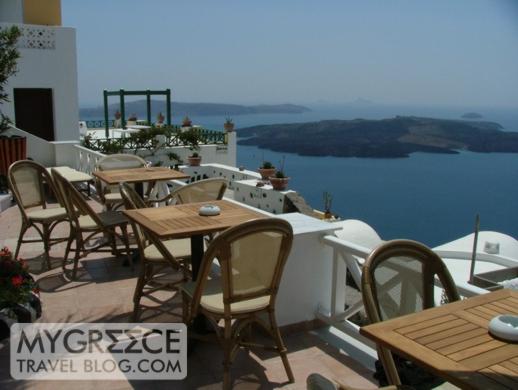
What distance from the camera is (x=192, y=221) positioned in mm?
3291

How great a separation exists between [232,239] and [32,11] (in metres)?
13.2

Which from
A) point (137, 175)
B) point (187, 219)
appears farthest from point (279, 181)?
point (187, 219)

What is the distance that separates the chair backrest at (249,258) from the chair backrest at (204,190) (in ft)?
5.80

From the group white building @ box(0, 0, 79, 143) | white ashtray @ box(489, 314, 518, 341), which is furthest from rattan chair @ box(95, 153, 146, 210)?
white building @ box(0, 0, 79, 143)

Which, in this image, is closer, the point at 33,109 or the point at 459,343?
the point at 459,343

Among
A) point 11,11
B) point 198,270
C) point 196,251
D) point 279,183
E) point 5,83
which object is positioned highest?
point 11,11

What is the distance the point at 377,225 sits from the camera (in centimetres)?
3784

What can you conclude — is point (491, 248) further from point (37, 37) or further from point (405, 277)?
point (37, 37)

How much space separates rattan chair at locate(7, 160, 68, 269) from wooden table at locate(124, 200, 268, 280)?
167cm

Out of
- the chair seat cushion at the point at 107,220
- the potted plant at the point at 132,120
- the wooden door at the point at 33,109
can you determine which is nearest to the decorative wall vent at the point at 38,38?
the wooden door at the point at 33,109

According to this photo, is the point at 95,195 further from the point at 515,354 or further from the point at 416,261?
the point at 515,354

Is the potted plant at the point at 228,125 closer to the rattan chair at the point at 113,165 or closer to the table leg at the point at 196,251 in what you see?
the rattan chair at the point at 113,165

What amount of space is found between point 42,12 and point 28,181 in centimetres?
1008

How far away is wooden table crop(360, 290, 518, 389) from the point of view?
1.48 m
